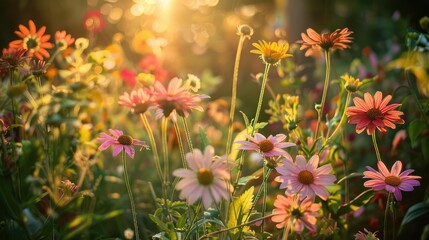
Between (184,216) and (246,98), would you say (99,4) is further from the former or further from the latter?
(184,216)

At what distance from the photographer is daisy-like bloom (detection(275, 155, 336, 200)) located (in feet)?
2.71

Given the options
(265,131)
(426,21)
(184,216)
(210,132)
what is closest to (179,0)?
(265,131)

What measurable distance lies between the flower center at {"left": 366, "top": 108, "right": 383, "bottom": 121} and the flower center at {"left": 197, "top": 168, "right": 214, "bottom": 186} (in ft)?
1.26

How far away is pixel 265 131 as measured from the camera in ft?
9.09

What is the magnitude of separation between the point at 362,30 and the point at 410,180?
611 cm

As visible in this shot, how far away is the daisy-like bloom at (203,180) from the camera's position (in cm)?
73

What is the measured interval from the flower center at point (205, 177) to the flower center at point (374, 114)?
0.38 metres

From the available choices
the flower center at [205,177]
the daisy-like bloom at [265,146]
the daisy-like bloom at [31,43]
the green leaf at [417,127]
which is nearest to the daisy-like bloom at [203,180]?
the flower center at [205,177]

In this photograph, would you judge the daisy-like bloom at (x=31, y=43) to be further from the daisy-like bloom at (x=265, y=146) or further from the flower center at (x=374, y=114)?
the flower center at (x=374, y=114)

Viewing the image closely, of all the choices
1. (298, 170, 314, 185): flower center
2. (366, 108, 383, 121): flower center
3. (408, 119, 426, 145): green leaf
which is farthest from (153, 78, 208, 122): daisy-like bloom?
(408, 119, 426, 145): green leaf

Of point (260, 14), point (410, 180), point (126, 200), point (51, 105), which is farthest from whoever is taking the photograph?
point (260, 14)

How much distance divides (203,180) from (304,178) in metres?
0.20

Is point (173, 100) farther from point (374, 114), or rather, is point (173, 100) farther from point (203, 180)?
point (374, 114)

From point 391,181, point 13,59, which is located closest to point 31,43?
point 13,59
